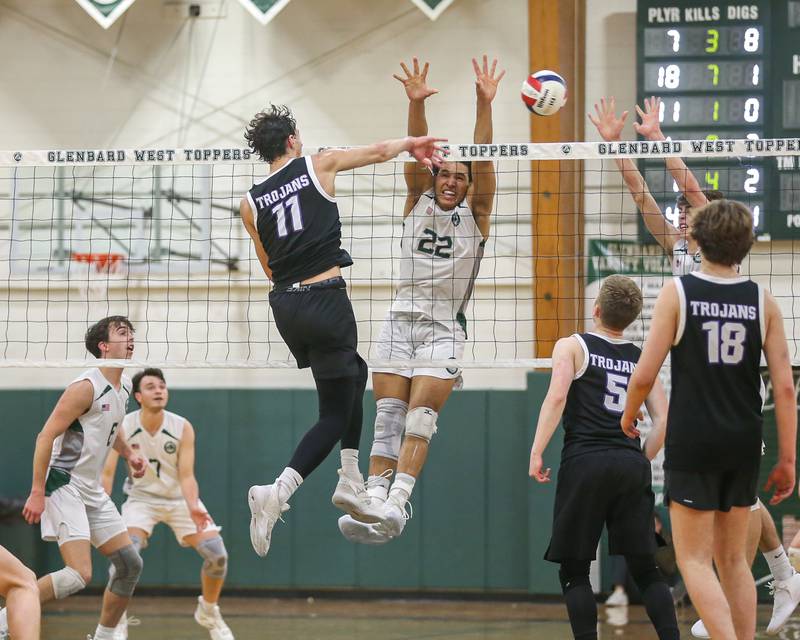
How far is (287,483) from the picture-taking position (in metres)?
5.91

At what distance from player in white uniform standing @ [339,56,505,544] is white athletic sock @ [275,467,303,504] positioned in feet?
2.59

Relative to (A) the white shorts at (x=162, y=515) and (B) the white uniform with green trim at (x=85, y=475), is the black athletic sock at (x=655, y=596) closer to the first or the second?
(B) the white uniform with green trim at (x=85, y=475)

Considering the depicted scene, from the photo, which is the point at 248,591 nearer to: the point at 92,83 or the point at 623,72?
the point at 92,83

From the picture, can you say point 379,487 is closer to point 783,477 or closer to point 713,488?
point 713,488

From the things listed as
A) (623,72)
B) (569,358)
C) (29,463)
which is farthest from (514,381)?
(569,358)

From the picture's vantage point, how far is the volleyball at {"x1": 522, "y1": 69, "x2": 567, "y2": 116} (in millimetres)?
6891

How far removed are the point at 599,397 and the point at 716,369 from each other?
112cm

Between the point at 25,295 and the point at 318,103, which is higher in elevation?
the point at 318,103

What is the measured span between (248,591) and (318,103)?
199 inches

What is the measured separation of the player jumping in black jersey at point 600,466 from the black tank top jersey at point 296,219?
1332 millimetres

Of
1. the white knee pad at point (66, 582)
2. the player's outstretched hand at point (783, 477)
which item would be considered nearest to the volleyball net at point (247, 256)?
the white knee pad at point (66, 582)

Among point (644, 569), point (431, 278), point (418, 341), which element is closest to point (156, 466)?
point (418, 341)

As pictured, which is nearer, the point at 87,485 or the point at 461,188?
the point at 461,188

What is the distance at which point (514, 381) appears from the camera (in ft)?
37.6
